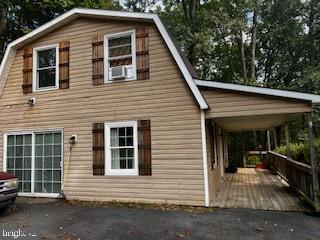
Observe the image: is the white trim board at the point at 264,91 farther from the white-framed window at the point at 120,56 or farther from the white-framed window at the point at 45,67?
the white-framed window at the point at 45,67

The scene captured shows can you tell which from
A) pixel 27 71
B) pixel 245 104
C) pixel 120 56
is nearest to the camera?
pixel 245 104

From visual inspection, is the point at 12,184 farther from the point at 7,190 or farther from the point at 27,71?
the point at 27,71

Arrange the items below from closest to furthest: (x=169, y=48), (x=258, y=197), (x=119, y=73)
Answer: (x=169, y=48) < (x=119, y=73) < (x=258, y=197)

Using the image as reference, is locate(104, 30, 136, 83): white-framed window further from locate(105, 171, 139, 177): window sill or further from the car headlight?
the car headlight

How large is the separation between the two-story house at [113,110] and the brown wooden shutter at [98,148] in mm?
29

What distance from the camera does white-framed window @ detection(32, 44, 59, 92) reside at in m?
9.80

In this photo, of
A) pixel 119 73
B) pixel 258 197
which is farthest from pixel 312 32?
pixel 119 73

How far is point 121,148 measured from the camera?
8.62 meters

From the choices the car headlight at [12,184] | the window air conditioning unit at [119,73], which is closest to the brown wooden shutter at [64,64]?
the window air conditioning unit at [119,73]

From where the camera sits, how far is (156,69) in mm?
8500

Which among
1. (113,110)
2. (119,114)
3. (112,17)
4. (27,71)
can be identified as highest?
(112,17)

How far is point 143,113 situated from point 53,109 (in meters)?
3.07

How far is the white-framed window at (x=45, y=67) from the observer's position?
9.80 meters

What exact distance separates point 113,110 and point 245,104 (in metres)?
3.72
